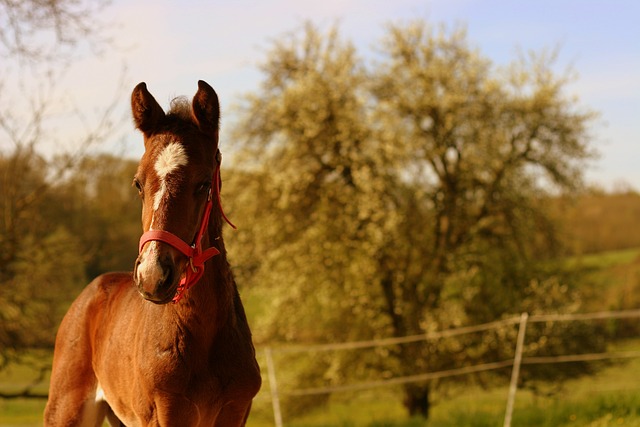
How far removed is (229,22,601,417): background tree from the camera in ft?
56.6

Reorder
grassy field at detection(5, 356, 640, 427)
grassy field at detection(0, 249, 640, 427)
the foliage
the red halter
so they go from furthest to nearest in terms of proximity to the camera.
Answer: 1. the foliage
2. grassy field at detection(0, 249, 640, 427)
3. grassy field at detection(5, 356, 640, 427)
4. the red halter

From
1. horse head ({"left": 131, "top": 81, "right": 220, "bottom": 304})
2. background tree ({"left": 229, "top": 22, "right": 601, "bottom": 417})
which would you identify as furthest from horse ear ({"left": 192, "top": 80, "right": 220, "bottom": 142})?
background tree ({"left": 229, "top": 22, "right": 601, "bottom": 417})

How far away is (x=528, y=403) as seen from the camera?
431 inches

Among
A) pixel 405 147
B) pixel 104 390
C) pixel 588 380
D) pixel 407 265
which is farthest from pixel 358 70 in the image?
pixel 104 390

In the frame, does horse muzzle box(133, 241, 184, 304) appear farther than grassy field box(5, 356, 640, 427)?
No

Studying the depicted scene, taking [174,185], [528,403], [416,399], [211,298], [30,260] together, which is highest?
[30,260]

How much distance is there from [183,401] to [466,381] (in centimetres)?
1496

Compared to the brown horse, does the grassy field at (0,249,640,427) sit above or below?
below

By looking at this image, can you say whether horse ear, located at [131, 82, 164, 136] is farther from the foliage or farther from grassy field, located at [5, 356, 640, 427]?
grassy field, located at [5, 356, 640, 427]

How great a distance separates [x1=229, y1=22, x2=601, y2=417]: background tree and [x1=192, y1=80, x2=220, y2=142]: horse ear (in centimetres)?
1345

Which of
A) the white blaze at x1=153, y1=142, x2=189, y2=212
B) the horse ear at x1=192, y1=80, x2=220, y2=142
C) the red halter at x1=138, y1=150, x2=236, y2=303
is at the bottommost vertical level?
the red halter at x1=138, y1=150, x2=236, y2=303

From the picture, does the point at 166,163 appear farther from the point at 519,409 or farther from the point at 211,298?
the point at 519,409

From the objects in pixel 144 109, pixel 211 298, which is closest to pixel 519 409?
pixel 211 298

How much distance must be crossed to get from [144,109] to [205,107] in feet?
0.84
